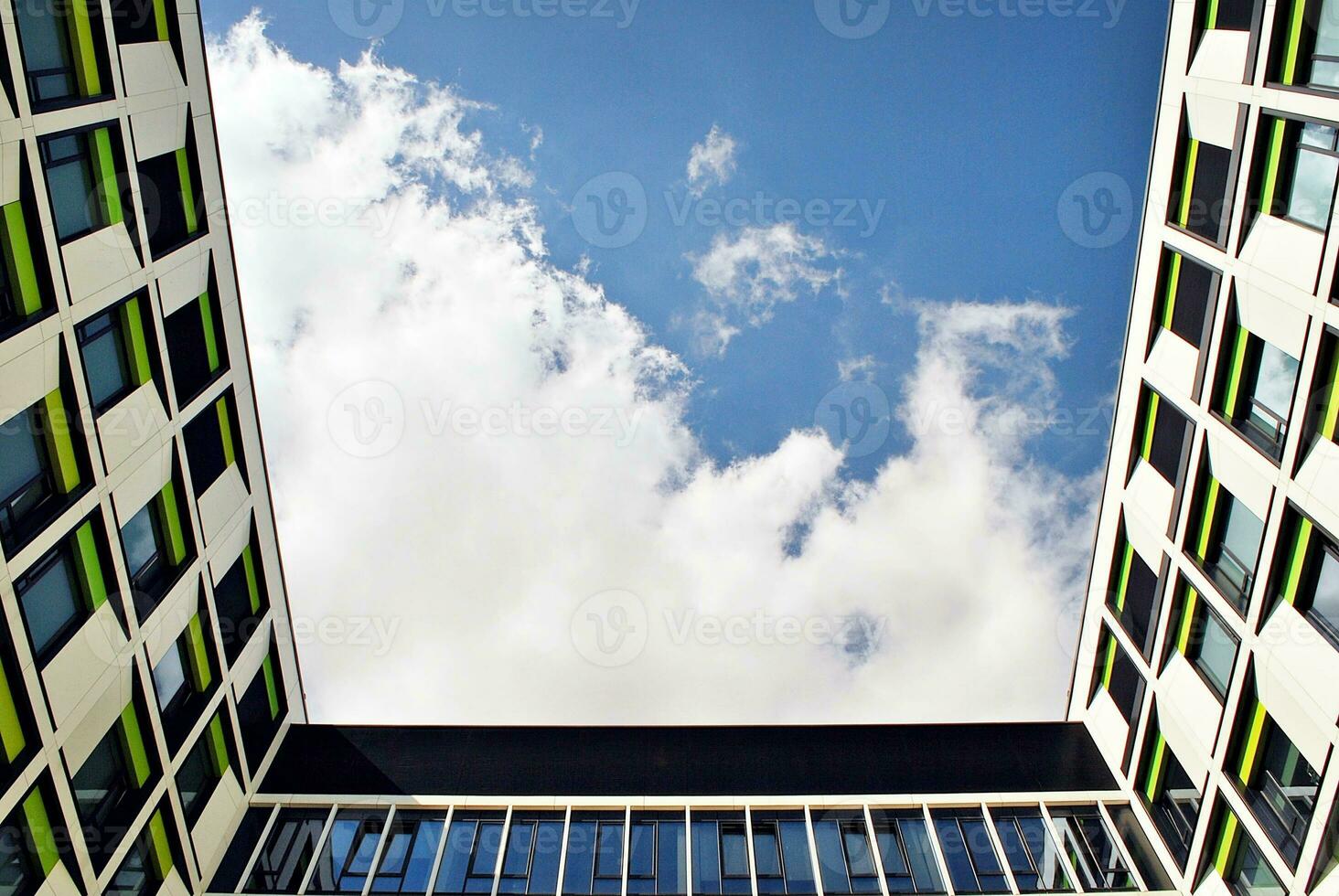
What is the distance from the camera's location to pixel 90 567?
1542 centimetres

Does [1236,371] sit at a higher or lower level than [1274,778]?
higher

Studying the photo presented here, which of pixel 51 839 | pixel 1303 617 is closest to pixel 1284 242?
pixel 1303 617

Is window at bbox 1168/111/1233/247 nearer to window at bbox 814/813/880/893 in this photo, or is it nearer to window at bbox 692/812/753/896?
window at bbox 814/813/880/893

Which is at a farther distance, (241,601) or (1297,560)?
(241,601)

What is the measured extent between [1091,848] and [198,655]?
71.9ft

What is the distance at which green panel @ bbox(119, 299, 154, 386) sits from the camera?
16453 millimetres

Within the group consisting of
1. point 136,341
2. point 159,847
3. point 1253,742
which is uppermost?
point 136,341

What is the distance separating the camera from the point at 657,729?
2342 cm

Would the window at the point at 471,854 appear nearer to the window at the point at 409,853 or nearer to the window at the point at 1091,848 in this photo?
the window at the point at 409,853

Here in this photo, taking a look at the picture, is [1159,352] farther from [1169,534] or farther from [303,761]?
[303,761]

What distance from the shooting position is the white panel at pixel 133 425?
1580 centimetres

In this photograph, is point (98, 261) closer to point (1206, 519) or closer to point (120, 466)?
point (120, 466)

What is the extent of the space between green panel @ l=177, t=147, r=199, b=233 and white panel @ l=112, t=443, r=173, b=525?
5040mm

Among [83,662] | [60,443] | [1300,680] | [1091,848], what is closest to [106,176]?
[60,443]
